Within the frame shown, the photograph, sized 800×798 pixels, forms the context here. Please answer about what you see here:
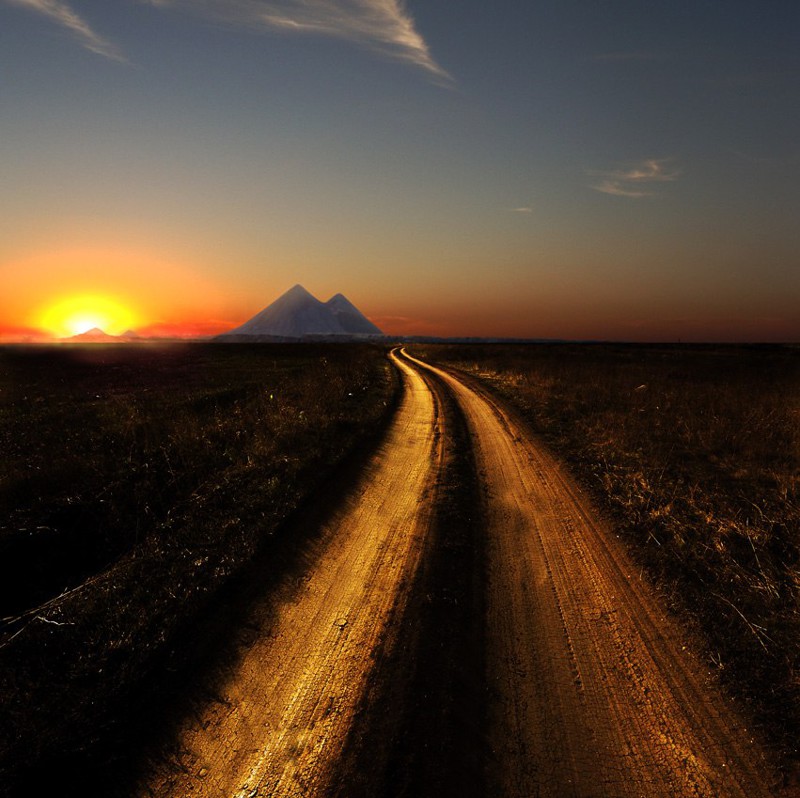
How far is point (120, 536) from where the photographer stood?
6.53 metres

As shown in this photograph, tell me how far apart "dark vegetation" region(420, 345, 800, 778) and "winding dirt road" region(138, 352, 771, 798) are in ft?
1.42

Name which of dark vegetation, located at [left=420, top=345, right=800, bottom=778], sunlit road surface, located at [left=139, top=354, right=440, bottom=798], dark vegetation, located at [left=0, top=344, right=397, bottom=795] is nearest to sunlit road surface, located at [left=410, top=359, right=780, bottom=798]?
dark vegetation, located at [left=420, top=345, right=800, bottom=778]

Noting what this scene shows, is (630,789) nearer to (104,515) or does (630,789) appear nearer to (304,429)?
(104,515)

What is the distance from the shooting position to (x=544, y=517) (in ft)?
20.6

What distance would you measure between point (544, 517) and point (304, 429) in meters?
6.81

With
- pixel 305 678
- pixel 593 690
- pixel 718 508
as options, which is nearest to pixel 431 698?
pixel 305 678

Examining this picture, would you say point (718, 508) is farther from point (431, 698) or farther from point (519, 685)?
point (431, 698)

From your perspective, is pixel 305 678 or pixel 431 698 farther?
pixel 305 678

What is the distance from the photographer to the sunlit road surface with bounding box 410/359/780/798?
2628mm

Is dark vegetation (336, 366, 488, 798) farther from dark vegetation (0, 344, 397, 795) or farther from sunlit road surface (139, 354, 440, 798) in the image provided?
dark vegetation (0, 344, 397, 795)

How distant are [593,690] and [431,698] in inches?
55.5

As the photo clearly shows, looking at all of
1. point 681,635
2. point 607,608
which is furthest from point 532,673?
point 681,635

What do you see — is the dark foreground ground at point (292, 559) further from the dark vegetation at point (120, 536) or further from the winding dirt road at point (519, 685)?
the winding dirt road at point (519, 685)

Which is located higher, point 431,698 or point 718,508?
point 718,508
